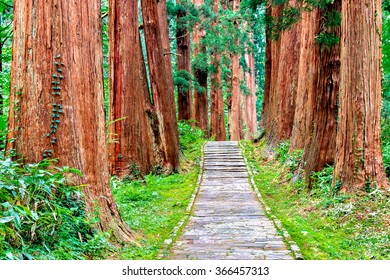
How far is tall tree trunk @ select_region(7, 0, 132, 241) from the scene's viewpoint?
17.6 ft

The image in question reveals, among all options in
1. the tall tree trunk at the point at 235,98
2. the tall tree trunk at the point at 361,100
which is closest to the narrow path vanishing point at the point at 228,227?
the tall tree trunk at the point at 361,100

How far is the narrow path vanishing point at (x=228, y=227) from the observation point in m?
5.72

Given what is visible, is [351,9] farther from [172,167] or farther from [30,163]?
[172,167]

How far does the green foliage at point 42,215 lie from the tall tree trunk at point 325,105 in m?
5.81

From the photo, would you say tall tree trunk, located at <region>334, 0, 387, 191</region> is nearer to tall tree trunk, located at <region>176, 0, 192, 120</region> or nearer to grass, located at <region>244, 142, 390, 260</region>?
grass, located at <region>244, 142, 390, 260</region>

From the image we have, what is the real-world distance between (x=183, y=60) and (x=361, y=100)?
13.6 meters

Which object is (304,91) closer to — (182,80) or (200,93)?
(182,80)

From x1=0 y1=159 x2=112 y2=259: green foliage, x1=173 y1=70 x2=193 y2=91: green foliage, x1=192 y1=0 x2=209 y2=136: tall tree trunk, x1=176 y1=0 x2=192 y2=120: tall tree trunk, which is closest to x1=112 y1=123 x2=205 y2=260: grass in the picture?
x1=0 y1=159 x2=112 y2=259: green foliage

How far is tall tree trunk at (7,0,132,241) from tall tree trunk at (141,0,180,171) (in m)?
7.28

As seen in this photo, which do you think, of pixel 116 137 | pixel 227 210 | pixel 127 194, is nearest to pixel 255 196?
pixel 227 210

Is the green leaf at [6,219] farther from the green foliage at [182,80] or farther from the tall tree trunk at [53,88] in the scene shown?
the green foliage at [182,80]

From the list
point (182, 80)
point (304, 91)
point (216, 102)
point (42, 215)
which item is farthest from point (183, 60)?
point (42, 215)

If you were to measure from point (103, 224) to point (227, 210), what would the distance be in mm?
3743

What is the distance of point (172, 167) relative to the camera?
1327 centimetres
